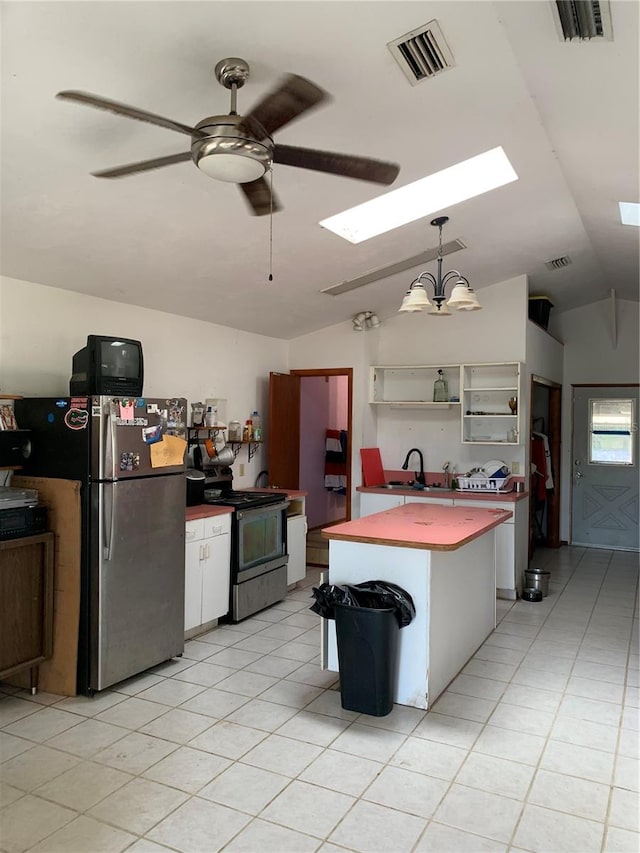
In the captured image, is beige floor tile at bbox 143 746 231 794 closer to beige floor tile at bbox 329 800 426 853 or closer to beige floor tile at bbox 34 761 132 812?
beige floor tile at bbox 34 761 132 812

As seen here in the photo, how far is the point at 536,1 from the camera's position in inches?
85.3

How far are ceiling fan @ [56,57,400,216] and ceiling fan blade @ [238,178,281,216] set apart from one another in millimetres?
213

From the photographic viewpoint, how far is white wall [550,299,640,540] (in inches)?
291

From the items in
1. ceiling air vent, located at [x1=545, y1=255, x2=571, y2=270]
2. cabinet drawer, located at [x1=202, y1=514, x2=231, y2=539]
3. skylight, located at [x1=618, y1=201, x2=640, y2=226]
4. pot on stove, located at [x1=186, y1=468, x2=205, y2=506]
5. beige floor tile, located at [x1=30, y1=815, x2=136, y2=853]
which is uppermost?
ceiling air vent, located at [x1=545, y1=255, x2=571, y2=270]

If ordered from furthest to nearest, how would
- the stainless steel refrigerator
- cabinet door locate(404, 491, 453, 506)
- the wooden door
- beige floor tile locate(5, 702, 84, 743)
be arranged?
the wooden door, cabinet door locate(404, 491, 453, 506), the stainless steel refrigerator, beige floor tile locate(5, 702, 84, 743)

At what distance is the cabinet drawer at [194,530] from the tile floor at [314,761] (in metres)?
0.71

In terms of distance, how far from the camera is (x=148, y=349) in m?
4.69

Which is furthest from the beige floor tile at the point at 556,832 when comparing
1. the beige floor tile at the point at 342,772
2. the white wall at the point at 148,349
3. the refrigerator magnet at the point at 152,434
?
the white wall at the point at 148,349

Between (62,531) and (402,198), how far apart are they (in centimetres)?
296

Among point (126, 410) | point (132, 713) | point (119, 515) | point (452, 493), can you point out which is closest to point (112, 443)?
point (126, 410)

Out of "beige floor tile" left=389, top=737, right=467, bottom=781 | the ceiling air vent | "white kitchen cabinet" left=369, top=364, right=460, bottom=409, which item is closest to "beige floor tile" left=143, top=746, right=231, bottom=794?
"beige floor tile" left=389, top=737, right=467, bottom=781

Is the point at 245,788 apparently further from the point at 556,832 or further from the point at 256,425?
the point at 256,425

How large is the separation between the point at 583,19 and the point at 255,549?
3793 mm

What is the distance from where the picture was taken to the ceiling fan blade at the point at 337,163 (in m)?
2.16
